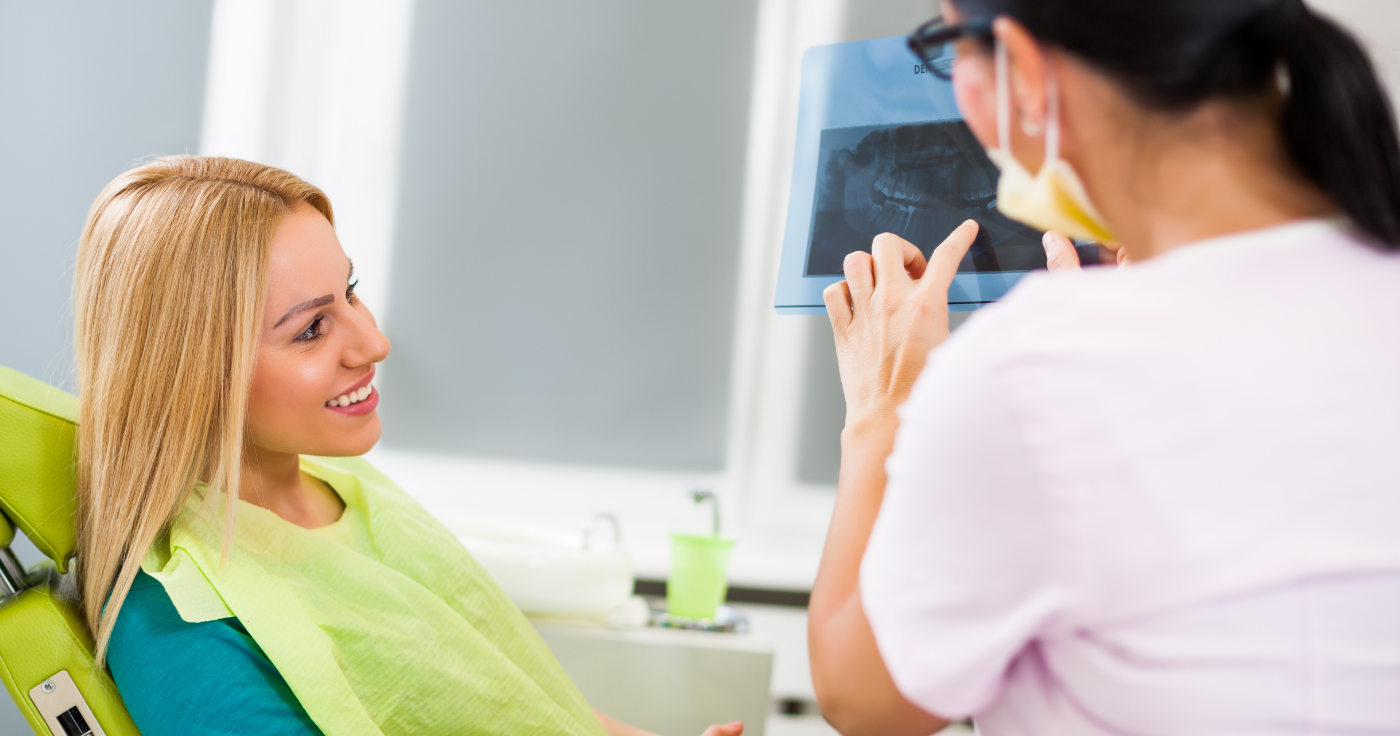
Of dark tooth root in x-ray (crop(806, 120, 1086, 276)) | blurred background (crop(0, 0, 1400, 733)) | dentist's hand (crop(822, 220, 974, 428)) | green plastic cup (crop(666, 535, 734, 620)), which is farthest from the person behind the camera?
blurred background (crop(0, 0, 1400, 733))

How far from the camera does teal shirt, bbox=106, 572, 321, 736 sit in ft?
2.74

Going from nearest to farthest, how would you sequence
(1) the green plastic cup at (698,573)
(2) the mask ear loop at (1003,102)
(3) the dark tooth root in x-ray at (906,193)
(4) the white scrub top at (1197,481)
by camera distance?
(4) the white scrub top at (1197,481), (2) the mask ear loop at (1003,102), (3) the dark tooth root in x-ray at (906,193), (1) the green plastic cup at (698,573)

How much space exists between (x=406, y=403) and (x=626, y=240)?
655 millimetres

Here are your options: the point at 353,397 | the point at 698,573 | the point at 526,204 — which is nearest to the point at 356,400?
the point at 353,397

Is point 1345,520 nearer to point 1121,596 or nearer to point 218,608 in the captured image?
point 1121,596

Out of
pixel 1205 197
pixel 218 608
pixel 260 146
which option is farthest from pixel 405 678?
pixel 260 146

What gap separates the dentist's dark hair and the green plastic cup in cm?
Result: 126

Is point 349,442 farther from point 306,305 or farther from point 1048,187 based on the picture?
point 1048,187

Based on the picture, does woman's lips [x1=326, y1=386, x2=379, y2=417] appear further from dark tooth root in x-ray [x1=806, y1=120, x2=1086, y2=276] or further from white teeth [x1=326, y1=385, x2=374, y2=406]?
dark tooth root in x-ray [x1=806, y1=120, x2=1086, y2=276]

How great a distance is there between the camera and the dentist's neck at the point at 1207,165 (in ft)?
1.61

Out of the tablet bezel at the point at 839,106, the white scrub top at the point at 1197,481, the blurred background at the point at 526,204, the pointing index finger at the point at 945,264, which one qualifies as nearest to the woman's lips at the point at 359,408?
the tablet bezel at the point at 839,106

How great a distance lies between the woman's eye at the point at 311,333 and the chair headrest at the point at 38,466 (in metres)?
0.24

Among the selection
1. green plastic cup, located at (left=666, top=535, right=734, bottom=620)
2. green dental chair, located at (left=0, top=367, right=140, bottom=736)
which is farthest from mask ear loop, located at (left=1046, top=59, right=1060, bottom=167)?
green plastic cup, located at (left=666, top=535, right=734, bottom=620)

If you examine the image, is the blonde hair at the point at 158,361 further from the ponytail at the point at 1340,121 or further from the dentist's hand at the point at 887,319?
the ponytail at the point at 1340,121
